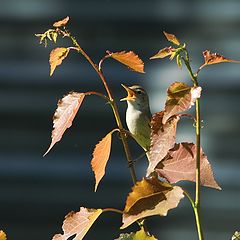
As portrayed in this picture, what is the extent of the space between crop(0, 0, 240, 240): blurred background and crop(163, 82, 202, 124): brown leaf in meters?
3.15

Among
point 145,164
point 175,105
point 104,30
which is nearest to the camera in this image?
point 175,105

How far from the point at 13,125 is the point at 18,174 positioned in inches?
8.9

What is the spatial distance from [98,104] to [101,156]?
3.29 metres

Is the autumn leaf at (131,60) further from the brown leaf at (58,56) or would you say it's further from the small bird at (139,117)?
the small bird at (139,117)

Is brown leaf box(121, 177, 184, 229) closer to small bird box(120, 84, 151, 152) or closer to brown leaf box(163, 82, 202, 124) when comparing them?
brown leaf box(163, 82, 202, 124)

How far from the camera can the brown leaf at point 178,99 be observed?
0.75m

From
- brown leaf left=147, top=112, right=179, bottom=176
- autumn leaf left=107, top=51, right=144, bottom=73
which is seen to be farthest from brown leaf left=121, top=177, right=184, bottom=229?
autumn leaf left=107, top=51, right=144, bottom=73

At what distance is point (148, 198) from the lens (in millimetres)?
771

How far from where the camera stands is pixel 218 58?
796 mm

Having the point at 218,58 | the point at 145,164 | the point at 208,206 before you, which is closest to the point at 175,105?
the point at 218,58

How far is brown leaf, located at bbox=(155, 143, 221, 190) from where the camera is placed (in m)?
0.81

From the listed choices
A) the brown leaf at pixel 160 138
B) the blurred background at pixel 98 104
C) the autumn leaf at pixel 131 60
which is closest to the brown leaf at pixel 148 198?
the brown leaf at pixel 160 138

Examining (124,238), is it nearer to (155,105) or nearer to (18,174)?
(155,105)

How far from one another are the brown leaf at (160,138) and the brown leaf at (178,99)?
1 cm
